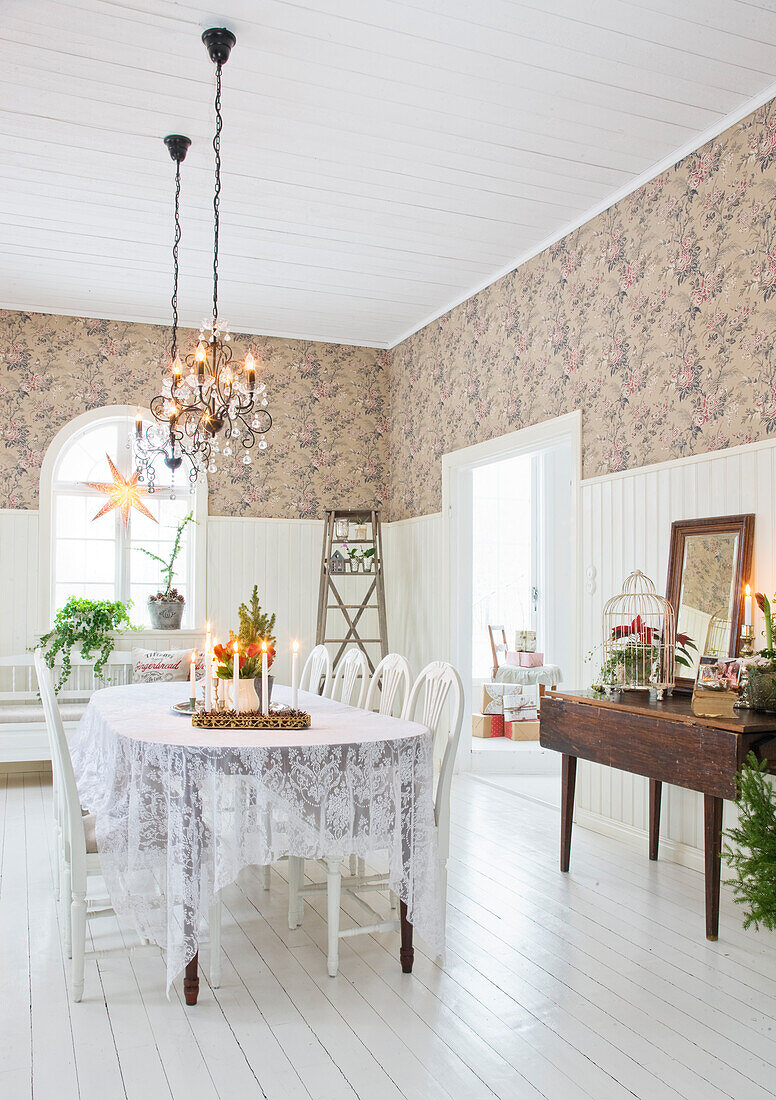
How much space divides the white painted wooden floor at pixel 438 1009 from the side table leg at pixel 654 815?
0.31m

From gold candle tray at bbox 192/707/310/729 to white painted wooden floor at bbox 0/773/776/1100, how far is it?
0.75 metres

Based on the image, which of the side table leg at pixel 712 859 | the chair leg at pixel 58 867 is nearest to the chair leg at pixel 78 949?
the chair leg at pixel 58 867

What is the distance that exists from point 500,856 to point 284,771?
1809 mm

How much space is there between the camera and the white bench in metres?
5.48

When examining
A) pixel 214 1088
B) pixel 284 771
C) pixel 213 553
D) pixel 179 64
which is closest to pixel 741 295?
pixel 179 64

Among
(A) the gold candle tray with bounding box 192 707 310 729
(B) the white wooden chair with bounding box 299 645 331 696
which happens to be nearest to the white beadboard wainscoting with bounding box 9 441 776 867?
(B) the white wooden chair with bounding box 299 645 331 696

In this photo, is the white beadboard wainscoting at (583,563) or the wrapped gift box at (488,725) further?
the wrapped gift box at (488,725)

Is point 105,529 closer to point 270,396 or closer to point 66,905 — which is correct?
point 270,396

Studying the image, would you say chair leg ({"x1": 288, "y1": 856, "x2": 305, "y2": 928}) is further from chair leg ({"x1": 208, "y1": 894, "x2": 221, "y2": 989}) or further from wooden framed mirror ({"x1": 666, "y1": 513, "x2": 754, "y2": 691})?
wooden framed mirror ({"x1": 666, "y1": 513, "x2": 754, "y2": 691})

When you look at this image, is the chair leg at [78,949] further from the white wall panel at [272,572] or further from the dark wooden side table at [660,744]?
the white wall panel at [272,572]

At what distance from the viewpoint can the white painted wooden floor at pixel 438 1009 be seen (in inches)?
87.4

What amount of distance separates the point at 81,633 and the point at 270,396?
222cm

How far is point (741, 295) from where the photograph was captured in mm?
3684

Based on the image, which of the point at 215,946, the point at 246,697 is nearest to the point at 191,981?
the point at 215,946
